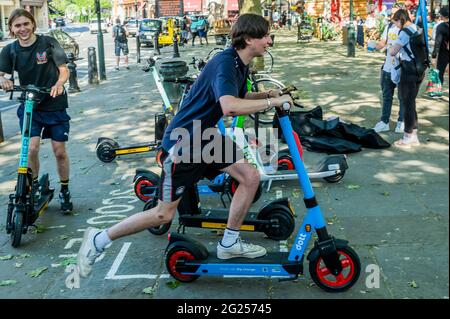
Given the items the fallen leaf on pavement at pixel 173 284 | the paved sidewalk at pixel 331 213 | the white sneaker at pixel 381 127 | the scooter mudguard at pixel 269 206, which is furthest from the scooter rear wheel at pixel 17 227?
the white sneaker at pixel 381 127

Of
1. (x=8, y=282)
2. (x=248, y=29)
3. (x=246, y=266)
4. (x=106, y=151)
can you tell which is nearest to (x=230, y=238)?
(x=246, y=266)

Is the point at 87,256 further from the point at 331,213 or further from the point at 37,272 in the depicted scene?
the point at 331,213

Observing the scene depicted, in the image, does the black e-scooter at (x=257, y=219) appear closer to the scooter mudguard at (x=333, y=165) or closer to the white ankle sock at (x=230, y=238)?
the white ankle sock at (x=230, y=238)

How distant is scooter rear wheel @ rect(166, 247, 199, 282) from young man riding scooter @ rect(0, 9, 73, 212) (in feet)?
6.20

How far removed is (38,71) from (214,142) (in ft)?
8.00

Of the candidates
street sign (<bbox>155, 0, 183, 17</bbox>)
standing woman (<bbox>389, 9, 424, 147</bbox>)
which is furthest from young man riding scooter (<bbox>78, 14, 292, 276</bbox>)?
street sign (<bbox>155, 0, 183, 17</bbox>)

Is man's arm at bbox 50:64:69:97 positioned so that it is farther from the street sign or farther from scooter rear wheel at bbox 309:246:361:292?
the street sign

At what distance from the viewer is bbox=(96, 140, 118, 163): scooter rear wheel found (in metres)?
7.57

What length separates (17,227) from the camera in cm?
468

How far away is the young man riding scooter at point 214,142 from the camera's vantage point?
3.33m

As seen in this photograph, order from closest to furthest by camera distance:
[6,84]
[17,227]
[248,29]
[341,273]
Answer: [248,29], [341,273], [17,227], [6,84]

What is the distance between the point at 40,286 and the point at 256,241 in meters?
1.80
